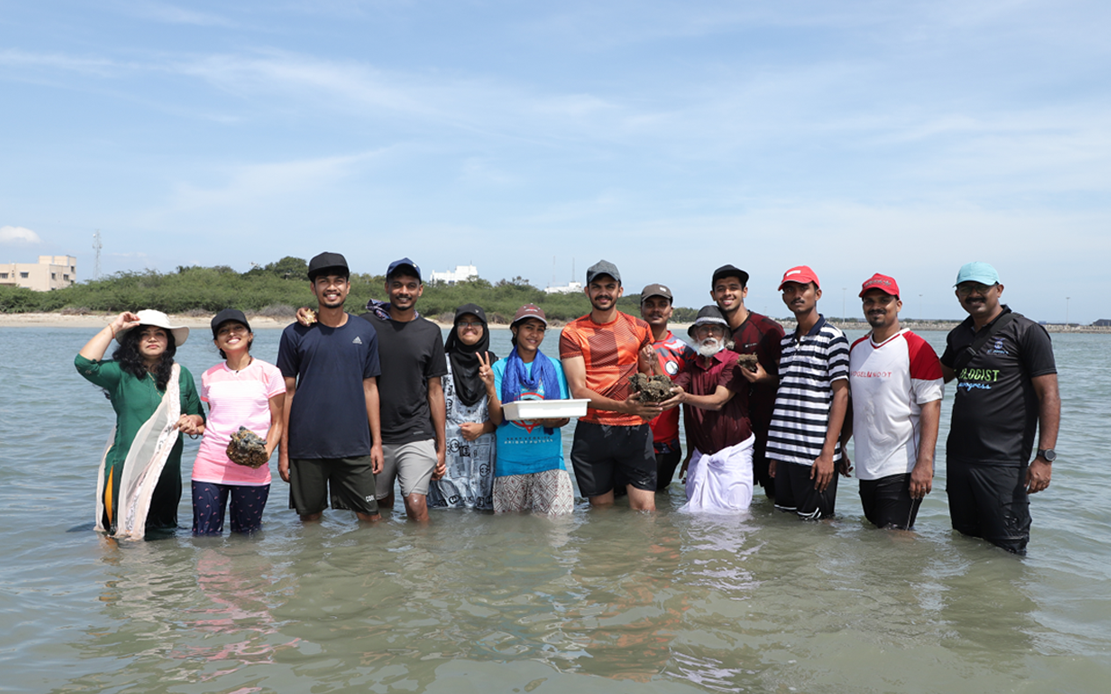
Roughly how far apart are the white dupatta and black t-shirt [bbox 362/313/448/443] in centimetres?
163

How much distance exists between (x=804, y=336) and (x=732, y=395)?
83 cm

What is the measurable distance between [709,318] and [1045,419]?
2.67 metres

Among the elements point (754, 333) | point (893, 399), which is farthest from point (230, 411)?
point (893, 399)

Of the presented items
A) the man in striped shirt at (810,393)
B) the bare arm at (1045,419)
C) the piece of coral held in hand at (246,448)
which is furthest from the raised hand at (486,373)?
the bare arm at (1045,419)

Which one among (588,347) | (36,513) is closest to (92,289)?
(36,513)

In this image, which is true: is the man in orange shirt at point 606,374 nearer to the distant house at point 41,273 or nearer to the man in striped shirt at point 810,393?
the man in striped shirt at point 810,393

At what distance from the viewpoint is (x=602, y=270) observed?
5.96 m

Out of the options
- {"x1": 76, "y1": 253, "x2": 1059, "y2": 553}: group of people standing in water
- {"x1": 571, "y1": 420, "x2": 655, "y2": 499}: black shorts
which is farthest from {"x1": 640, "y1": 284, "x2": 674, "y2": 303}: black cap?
{"x1": 571, "y1": 420, "x2": 655, "y2": 499}: black shorts

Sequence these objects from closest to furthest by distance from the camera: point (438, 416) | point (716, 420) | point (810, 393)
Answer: point (810, 393), point (438, 416), point (716, 420)

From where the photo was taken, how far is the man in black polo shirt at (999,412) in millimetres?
5211

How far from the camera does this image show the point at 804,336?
599 centimetres

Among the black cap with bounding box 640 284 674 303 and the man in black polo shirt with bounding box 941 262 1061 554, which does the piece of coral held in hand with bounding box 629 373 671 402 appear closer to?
the black cap with bounding box 640 284 674 303

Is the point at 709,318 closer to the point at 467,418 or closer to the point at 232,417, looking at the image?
the point at 467,418

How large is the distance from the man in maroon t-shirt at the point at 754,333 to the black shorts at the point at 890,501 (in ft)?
3.41
